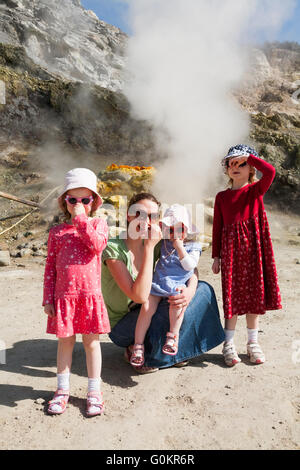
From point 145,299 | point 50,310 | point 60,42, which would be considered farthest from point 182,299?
point 60,42

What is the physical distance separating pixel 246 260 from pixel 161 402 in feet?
3.33

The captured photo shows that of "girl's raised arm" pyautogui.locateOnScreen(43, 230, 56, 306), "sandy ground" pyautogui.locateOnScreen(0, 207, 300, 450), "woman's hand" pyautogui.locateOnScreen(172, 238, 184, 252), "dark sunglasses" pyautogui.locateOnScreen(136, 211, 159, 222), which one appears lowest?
"sandy ground" pyautogui.locateOnScreen(0, 207, 300, 450)

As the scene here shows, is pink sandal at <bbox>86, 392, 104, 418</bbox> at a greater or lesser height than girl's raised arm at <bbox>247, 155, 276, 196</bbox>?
lesser

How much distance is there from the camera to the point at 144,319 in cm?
225

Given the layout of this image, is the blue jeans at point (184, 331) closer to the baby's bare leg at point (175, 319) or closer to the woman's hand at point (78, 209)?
the baby's bare leg at point (175, 319)

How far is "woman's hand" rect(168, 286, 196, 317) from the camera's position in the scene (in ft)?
7.31

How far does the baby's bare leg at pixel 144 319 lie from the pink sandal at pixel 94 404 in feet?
1.29

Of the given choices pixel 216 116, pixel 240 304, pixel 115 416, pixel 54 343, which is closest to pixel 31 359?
pixel 54 343

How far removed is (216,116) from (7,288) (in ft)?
21.9

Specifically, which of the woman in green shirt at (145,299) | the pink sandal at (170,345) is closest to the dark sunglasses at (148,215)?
the woman in green shirt at (145,299)

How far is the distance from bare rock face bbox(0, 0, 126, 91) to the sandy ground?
15.2 meters

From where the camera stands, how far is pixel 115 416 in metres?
1.92

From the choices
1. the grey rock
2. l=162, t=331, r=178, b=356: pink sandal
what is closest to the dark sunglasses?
l=162, t=331, r=178, b=356: pink sandal

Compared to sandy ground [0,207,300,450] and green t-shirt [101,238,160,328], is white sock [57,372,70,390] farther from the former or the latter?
green t-shirt [101,238,160,328]
